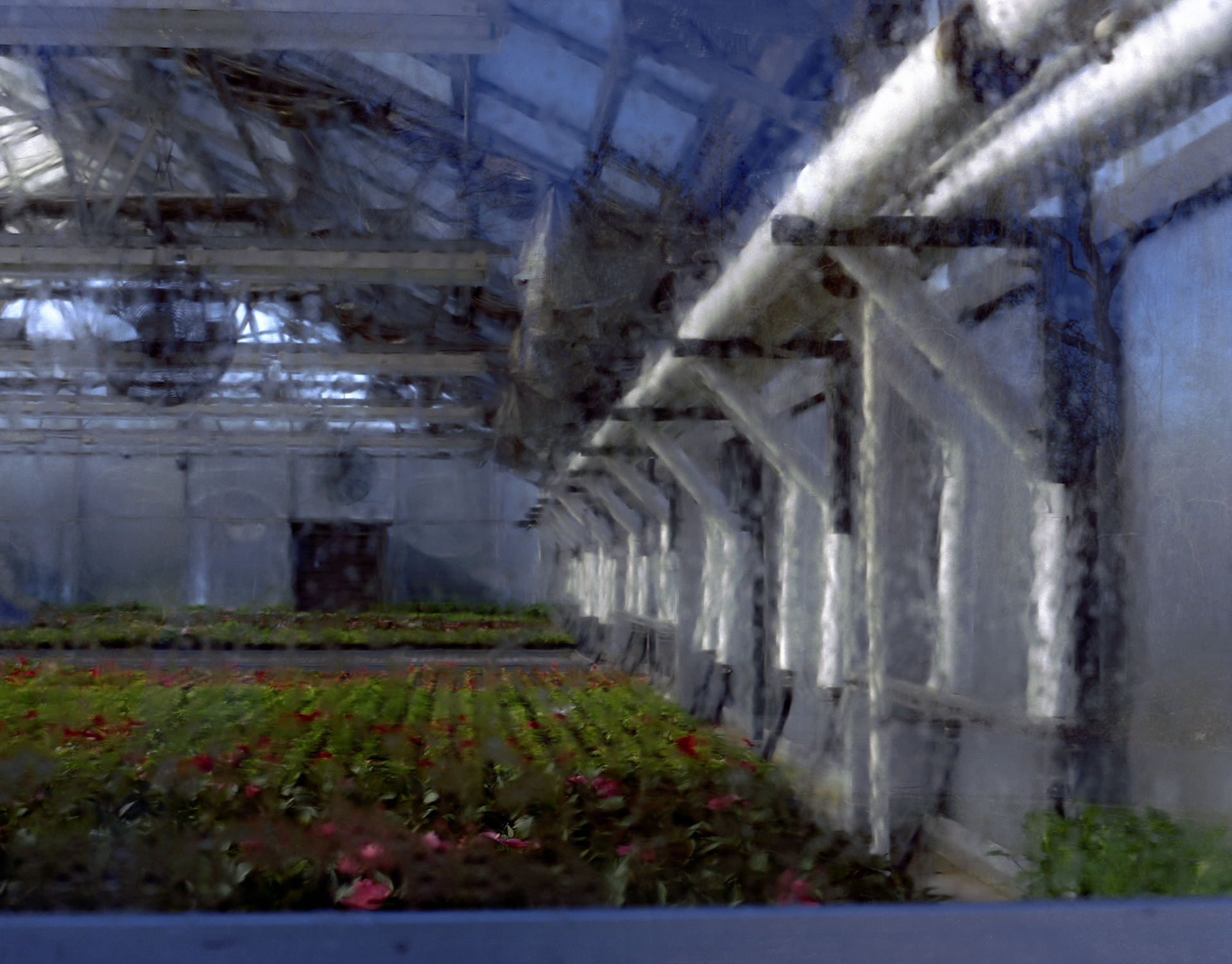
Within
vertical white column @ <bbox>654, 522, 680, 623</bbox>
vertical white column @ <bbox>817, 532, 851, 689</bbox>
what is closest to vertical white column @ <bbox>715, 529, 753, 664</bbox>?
vertical white column @ <bbox>654, 522, 680, 623</bbox>

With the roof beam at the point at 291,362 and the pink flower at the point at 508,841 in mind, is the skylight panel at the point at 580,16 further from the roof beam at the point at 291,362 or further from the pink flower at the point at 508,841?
the pink flower at the point at 508,841

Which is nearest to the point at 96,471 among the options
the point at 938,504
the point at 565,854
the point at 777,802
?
the point at 565,854

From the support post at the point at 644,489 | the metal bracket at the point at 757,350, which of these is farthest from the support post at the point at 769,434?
the support post at the point at 644,489

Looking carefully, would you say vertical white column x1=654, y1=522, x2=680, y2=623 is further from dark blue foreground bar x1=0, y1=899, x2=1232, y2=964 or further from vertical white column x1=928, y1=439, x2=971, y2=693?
dark blue foreground bar x1=0, y1=899, x2=1232, y2=964

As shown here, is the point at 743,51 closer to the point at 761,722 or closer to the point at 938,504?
the point at 938,504

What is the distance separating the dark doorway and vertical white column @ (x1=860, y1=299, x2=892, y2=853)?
121 cm

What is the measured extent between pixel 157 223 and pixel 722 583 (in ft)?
8.93

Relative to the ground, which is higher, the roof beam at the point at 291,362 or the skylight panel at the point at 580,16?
the skylight panel at the point at 580,16

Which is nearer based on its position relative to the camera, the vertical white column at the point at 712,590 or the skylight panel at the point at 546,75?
the skylight panel at the point at 546,75

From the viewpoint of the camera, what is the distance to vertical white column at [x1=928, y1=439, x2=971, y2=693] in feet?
8.58

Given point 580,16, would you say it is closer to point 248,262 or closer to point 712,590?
point 248,262

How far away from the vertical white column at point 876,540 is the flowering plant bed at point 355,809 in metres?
0.26

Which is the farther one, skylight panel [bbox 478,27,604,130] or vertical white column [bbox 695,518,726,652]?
vertical white column [bbox 695,518,726,652]

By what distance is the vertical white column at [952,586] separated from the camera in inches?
103
